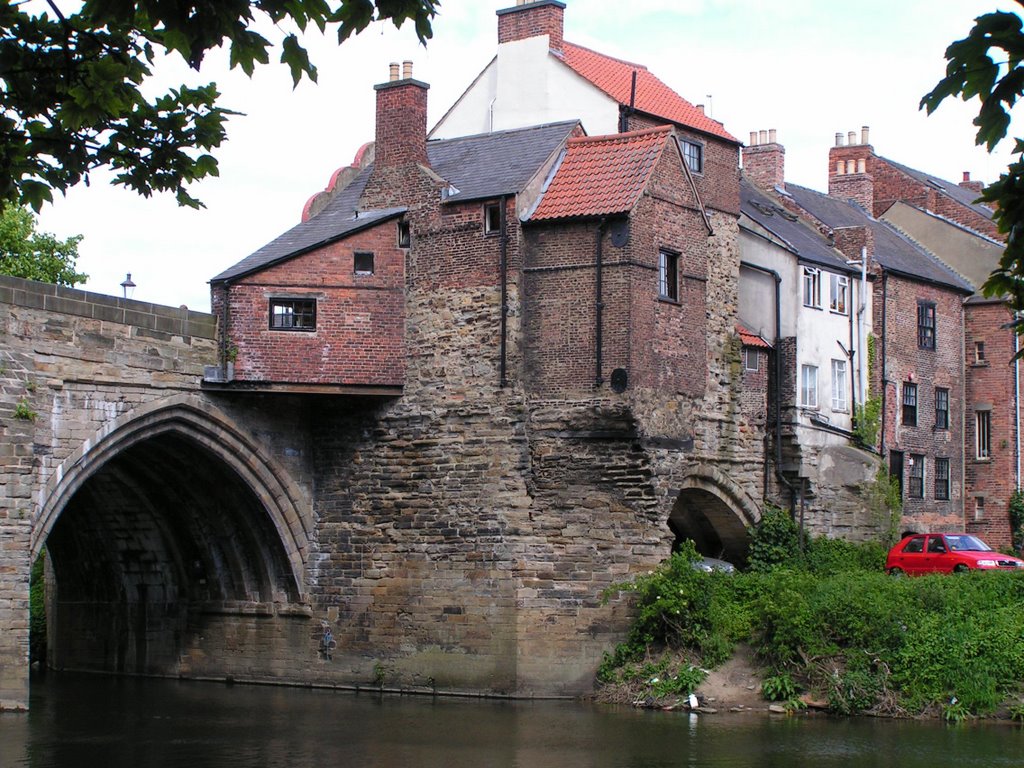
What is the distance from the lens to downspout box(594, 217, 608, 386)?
93.2 ft

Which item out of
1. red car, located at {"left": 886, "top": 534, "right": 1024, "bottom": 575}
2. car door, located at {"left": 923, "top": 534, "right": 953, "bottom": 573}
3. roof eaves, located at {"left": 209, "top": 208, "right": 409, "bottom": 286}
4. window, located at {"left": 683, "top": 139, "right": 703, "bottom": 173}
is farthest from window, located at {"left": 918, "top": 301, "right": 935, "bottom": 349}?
roof eaves, located at {"left": 209, "top": 208, "right": 409, "bottom": 286}

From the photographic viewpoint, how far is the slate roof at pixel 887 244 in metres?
41.3

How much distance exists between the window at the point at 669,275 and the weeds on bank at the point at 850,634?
16.3 ft

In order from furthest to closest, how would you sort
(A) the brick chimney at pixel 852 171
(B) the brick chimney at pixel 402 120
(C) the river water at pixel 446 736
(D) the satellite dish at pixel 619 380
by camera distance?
(A) the brick chimney at pixel 852 171, (B) the brick chimney at pixel 402 120, (D) the satellite dish at pixel 619 380, (C) the river water at pixel 446 736

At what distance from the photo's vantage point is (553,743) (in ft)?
73.8

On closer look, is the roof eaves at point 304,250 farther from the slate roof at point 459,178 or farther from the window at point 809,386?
the window at point 809,386

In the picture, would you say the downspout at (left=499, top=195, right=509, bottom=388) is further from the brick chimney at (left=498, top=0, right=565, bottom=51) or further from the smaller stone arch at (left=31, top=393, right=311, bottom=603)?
the brick chimney at (left=498, top=0, right=565, bottom=51)

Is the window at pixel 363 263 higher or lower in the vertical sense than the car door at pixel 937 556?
higher

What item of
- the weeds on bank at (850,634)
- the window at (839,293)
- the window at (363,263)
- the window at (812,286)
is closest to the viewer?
the weeds on bank at (850,634)

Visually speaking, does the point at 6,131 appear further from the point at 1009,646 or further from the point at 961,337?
the point at 961,337

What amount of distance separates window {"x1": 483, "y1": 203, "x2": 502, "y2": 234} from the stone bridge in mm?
3070

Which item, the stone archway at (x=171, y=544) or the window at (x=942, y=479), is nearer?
the stone archway at (x=171, y=544)

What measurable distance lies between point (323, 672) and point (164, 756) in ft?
27.7

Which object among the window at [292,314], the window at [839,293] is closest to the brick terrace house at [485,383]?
the window at [292,314]
